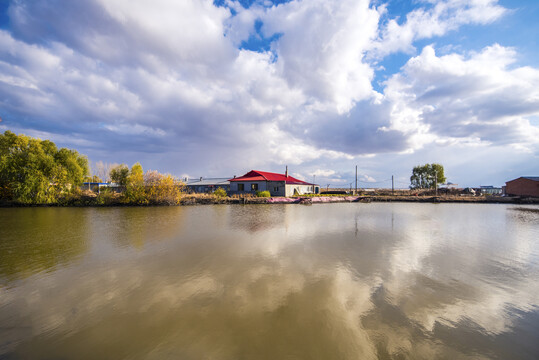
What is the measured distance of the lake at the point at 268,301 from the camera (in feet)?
12.6

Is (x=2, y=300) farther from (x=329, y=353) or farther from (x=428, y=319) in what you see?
(x=428, y=319)

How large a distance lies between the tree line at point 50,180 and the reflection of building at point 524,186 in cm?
7261

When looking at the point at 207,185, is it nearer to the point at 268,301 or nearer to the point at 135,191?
the point at 135,191

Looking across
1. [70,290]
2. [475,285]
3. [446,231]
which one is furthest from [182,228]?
[446,231]

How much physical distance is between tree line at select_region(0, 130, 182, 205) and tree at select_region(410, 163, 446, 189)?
258ft

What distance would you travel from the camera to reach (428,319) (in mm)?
4684

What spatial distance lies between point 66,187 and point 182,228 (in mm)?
33006

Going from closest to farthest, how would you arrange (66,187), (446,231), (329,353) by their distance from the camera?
(329,353), (446,231), (66,187)

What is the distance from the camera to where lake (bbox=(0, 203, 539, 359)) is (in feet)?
12.6

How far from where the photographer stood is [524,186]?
47.5 m

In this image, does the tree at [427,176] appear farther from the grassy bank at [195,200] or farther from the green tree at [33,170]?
the green tree at [33,170]

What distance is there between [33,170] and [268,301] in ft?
142

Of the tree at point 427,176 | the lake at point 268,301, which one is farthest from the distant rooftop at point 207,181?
the tree at point 427,176

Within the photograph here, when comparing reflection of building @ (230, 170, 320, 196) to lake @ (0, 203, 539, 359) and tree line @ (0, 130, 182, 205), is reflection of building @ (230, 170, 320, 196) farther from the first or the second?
lake @ (0, 203, 539, 359)
